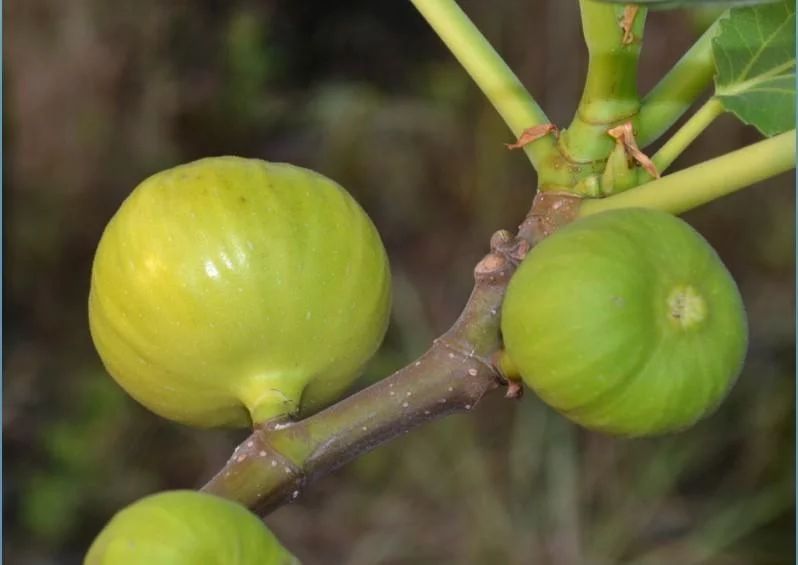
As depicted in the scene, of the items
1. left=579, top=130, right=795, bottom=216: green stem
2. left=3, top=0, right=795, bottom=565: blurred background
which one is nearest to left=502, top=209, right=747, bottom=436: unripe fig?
left=579, top=130, right=795, bottom=216: green stem

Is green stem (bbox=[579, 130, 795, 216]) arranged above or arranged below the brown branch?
above

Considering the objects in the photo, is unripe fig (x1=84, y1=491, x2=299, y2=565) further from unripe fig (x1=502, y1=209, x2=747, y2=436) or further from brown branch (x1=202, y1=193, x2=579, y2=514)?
unripe fig (x1=502, y1=209, x2=747, y2=436)

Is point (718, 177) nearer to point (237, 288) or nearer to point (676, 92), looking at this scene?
point (676, 92)

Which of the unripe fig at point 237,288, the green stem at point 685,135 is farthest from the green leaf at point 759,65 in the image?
the unripe fig at point 237,288

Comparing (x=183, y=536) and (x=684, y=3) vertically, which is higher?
(x=684, y=3)

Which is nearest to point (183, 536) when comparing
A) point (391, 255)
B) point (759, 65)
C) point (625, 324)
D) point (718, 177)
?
point (625, 324)

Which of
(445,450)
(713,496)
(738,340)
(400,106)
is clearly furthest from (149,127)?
(738,340)
